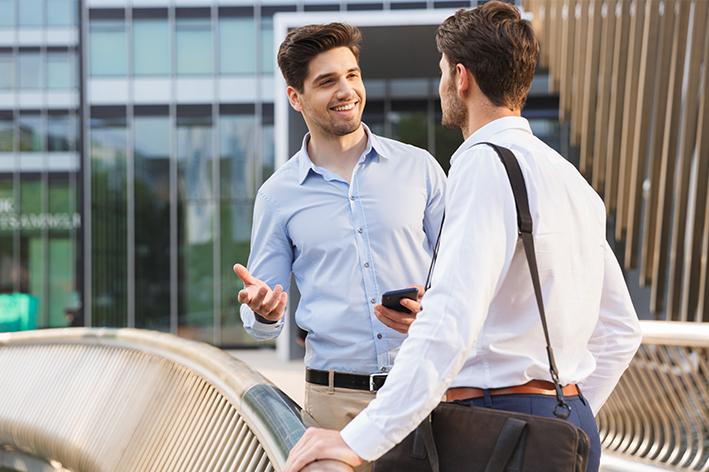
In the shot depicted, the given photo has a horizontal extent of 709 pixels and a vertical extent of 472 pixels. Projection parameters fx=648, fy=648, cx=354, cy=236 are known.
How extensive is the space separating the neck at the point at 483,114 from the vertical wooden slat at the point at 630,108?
682 cm

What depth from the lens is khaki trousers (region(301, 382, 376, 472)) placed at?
2.17 metres

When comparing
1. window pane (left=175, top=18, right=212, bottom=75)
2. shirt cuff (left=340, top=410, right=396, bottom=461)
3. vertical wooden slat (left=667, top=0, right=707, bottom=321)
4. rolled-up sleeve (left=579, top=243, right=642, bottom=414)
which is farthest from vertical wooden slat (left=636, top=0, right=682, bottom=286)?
window pane (left=175, top=18, right=212, bottom=75)

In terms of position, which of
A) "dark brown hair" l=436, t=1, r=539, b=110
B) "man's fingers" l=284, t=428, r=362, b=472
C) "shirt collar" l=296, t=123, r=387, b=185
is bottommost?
"man's fingers" l=284, t=428, r=362, b=472

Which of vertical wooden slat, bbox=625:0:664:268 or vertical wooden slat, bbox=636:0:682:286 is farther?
vertical wooden slat, bbox=625:0:664:268

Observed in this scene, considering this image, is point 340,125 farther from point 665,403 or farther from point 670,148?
point 670,148

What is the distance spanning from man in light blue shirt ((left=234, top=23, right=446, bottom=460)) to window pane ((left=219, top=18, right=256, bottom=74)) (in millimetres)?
13280

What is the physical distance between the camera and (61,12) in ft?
56.2

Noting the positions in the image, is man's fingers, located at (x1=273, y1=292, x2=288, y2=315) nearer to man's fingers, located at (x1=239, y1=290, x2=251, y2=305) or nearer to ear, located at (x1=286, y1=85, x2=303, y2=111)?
man's fingers, located at (x1=239, y1=290, x2=251, y2=305)

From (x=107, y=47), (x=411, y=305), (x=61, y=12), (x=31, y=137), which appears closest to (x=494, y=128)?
(x=411, y=305)

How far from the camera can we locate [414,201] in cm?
237

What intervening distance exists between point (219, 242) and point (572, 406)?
1419 centimetres

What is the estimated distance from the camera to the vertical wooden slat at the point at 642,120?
721 cm

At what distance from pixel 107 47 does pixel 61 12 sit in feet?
10.2

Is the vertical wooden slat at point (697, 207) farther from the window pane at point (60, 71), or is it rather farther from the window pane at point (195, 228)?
the window pane at point (60, 71)
